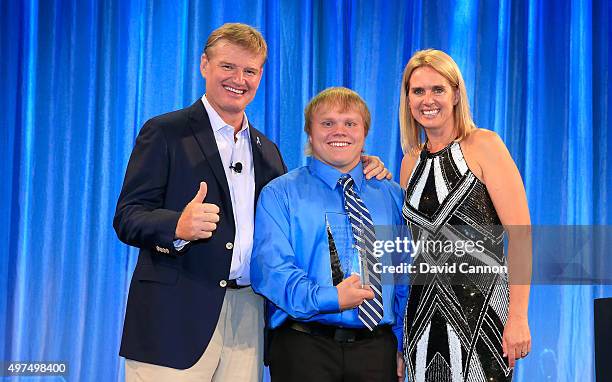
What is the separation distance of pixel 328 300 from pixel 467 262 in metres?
0.47

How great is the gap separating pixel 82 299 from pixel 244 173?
1733 millimetres

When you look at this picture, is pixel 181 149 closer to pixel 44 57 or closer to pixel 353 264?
pixel 353 264

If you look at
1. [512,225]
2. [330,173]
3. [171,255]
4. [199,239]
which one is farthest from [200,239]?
[512,225]

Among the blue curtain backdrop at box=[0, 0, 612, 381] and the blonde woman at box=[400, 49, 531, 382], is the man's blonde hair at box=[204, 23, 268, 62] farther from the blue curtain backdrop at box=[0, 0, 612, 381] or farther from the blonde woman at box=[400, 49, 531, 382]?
the blue curtain backdrop at box=[0, 0, 612, 381]

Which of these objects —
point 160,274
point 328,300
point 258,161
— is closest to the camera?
point 328,300

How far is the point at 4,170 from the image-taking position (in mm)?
3592

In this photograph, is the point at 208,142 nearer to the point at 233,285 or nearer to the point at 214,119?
the point at 214,119

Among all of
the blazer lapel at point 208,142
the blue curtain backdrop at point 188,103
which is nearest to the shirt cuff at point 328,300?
the blazer lapel at point 208,142

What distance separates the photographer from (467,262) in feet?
6.77

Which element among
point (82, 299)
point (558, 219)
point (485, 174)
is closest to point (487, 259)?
point (485, 174)

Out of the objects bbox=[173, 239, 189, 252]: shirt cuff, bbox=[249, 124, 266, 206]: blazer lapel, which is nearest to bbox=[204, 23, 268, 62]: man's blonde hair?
bbox=[249, 124, 266, 206]: blazer lapel

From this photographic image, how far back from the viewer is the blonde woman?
201 cm

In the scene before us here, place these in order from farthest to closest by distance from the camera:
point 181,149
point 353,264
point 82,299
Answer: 1. point 82,299
2. point 181,149
3. point 353,264

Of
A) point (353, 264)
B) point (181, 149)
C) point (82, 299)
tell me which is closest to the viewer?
point (353, 264)
